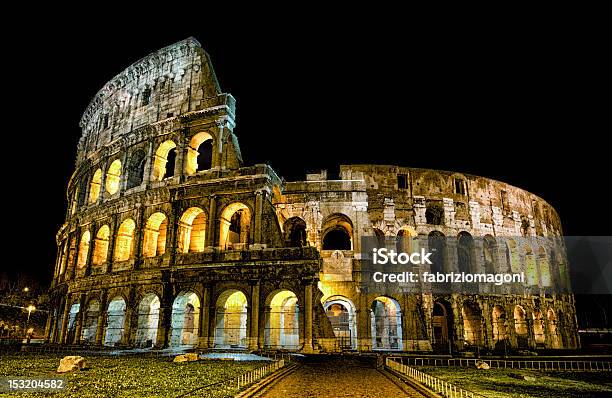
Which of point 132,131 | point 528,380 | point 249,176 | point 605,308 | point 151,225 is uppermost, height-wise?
point 132,131

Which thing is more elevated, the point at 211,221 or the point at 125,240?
the point at 211,221

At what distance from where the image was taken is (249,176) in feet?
72.6

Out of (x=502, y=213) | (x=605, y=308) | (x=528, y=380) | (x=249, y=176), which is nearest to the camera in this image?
(x=528, y=380)

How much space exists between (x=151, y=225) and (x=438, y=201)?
697 inches

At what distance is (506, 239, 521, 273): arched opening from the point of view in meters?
29.8

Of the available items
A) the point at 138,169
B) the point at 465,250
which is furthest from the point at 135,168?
the point at 465,250

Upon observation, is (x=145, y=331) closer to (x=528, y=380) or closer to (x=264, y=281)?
(x=264, y=281)

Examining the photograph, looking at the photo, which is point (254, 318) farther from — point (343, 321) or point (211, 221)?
point (343, 321)

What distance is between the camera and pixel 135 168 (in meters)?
26.4

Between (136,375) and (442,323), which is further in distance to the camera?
(442,323)

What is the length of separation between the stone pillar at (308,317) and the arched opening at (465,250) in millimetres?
13041

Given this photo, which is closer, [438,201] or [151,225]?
[151,225]

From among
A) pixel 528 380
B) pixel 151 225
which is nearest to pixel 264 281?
pixel 151 225

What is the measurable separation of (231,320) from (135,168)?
1093 centimetres
